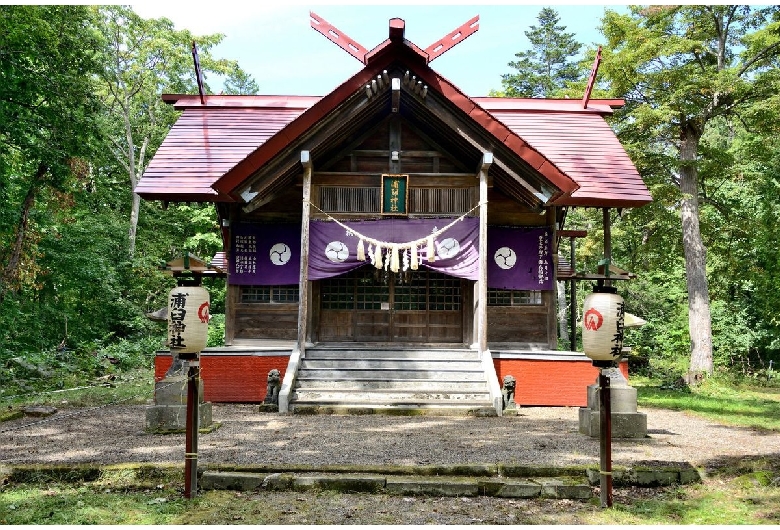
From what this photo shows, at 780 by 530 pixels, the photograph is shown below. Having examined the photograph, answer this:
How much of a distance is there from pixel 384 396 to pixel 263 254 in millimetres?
4767

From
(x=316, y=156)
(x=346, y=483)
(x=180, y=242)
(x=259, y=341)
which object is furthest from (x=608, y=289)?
(x=180, y=242)

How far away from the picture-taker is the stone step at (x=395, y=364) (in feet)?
40.8

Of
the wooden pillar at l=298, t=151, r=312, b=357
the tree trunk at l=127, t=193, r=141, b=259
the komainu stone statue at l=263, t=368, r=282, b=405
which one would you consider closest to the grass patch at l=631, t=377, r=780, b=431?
the wooden pillar at l=298, t=151, r=312, b=357

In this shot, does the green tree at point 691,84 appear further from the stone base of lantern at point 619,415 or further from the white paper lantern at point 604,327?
the white paper lantern at point 604,327

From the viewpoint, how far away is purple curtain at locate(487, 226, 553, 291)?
47.2 ft

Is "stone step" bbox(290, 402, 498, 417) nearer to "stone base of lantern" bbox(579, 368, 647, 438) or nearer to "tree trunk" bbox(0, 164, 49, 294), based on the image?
"stone base of lantern" bbox(579, 368, 647, 438)

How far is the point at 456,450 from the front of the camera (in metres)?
7.88

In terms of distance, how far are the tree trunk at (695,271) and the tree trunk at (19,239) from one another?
18850mm

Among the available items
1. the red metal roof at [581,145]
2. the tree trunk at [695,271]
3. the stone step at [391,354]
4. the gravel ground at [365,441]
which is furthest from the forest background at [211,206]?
the stone step at [391,354]

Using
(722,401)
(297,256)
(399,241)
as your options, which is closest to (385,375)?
(399,241)

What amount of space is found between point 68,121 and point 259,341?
8.84 metres

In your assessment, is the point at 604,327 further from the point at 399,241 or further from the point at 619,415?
the point at 399,241

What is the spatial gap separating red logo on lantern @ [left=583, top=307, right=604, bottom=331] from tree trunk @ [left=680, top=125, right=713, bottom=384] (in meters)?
13.7

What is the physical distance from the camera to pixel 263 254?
14398mm
